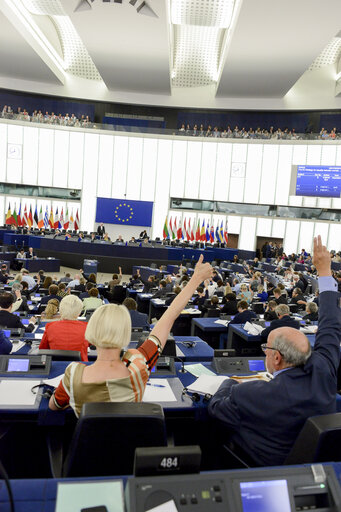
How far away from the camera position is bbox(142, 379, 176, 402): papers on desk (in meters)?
2.64

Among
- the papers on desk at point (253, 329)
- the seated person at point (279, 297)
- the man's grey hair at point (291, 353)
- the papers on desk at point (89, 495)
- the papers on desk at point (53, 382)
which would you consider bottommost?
the papers on desk at point (253, 329)

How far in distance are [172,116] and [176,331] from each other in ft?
73.1

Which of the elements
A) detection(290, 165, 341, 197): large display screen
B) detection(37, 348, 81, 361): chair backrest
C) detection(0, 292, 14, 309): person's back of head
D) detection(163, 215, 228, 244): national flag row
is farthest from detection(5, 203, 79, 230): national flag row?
detection(37, 348, 81, 361): chair backrest

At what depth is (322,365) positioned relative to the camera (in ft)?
6.79

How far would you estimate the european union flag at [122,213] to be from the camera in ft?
86.3

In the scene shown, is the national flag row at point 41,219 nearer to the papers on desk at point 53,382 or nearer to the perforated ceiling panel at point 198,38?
the perforated ceiling panel at point 198,38

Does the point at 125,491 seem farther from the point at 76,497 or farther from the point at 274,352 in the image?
the point at 274,352

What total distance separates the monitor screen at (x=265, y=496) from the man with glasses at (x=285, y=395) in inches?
28.6

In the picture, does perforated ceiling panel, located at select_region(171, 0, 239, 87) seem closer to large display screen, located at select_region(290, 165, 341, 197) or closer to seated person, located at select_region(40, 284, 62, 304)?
large display screen, located at select_region(290, 165, 341, 197)

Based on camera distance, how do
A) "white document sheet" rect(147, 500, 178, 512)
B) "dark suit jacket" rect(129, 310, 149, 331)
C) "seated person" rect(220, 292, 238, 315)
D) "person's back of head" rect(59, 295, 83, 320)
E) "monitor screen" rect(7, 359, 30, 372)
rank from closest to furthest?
"white document sheet" rect(147, 500, 178, 512), "monitor screen" rect(7, 359, 30, 372), "person's back of head" rect(59, 295, 83, 320), "dark suit jacket" rect(129, 310, 149, 331), "seated person" rect(220, 292, 238, 315)

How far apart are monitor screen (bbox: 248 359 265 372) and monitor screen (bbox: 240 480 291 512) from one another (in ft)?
6.31

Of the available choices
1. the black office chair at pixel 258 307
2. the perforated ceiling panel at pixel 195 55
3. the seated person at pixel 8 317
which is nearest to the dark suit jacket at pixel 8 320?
the seated person at pixel 8 317

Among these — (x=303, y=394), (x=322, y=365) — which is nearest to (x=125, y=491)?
(x=303, y=394)

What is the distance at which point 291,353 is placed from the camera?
2.11m
